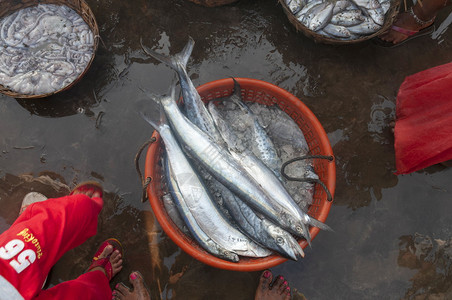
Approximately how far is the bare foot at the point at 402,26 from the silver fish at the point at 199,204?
106 inches

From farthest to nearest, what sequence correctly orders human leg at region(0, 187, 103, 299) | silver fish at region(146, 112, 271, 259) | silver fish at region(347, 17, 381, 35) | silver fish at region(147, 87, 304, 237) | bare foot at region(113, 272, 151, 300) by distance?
silver fish at region(347, 17, 381, 35), bare foot at region(113, 272, 151, 300), silver fish at region(146, 112, 271, 259), silver fish at region(147, 87, 304, 237), human leg at region(0, 187, 103, 299)

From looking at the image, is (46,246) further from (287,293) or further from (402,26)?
(402,26)

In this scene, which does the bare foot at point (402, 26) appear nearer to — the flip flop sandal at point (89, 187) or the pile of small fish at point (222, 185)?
the pile of small fish at point (222, 185)

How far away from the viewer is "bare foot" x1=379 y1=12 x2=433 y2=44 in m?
3.32

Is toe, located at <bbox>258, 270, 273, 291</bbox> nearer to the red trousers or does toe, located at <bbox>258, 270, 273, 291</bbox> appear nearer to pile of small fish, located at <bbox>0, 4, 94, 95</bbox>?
the red trousers

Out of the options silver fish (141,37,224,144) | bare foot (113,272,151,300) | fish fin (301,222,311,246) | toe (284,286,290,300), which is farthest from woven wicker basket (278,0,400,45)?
bare foot (113,272,151,300)

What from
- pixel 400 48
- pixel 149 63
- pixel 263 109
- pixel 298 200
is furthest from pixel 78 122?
pixel 400 48

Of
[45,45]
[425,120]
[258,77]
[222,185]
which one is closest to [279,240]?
[222,185]

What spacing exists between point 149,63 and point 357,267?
3193 millimetres

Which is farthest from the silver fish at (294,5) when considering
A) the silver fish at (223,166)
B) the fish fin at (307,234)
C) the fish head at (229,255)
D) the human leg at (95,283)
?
the human leg at (95,283)

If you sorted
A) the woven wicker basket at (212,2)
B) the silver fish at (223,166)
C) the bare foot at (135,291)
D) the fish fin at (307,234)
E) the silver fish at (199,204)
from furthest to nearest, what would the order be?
the woven wicker basket at (212,2)
the bare foot at (135,291)
the silver fish at (199,204)
the silver fish at (223,166)
the fish fin at (307,234)

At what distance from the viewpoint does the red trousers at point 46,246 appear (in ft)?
7.02

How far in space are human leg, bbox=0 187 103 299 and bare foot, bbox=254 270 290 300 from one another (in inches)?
68.2

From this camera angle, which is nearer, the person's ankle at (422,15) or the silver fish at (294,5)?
the person's ankle at (422,15)
